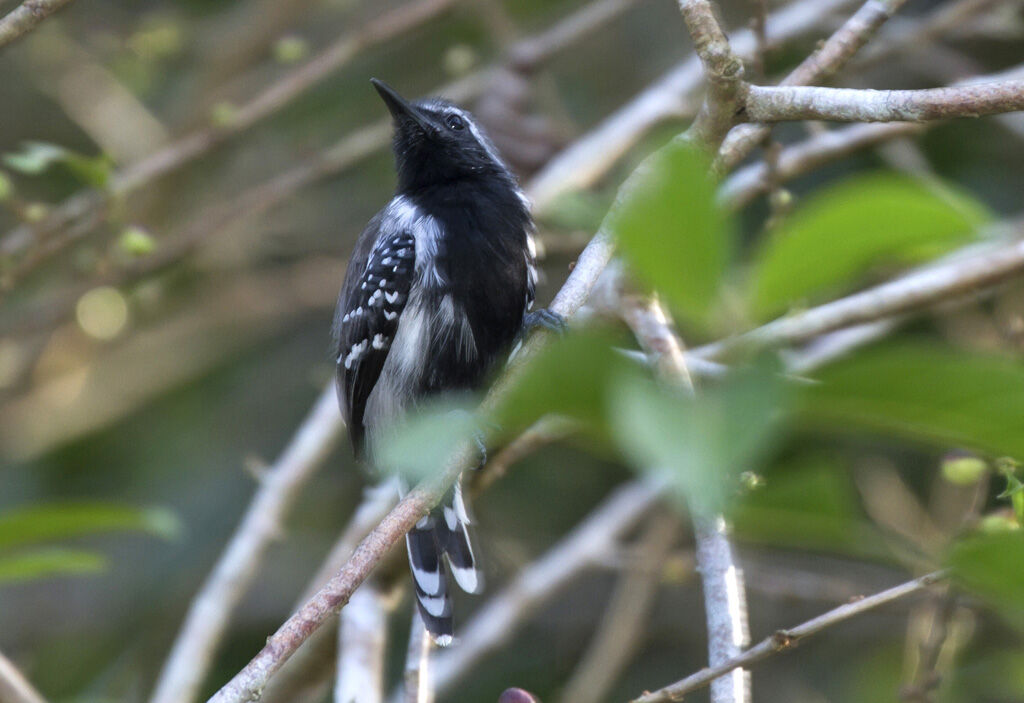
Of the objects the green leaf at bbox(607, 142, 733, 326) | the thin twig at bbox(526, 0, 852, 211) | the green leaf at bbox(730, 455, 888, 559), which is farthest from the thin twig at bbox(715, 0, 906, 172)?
the thin twig at bbox(526, 0, 852, 211)

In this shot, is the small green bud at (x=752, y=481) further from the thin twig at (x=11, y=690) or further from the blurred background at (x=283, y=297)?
the blurred background at (x=283, y=297)

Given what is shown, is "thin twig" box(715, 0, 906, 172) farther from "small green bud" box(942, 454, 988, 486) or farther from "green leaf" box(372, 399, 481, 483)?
"green leaf" box(372, 399, 481, 483)

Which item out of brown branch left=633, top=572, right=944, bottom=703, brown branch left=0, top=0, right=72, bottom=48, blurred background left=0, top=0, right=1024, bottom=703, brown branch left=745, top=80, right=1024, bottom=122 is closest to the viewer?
Result: brown branch left=633, top=572, right=944, bottom=703

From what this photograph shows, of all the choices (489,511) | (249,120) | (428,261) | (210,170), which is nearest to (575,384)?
(428,261)

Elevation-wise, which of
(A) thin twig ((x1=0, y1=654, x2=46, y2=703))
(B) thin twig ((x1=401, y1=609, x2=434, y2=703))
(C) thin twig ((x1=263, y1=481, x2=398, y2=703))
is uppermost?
(A) thin twig ((x1=0, y1=654, x2=46, y2=703))

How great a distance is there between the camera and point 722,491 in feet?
2.98

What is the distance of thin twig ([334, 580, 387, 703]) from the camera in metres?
2.99

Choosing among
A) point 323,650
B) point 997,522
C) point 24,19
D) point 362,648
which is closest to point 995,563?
point 997,522

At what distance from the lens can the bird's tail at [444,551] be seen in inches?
128

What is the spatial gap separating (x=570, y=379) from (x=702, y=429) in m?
0.13

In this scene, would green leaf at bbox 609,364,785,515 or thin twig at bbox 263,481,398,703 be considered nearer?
green leaf at bbox 609,364,785,515

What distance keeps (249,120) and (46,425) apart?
177cm

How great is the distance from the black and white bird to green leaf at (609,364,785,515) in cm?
228

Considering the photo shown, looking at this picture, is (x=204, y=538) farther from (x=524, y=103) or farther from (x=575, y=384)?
(x=575, y=384)
